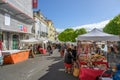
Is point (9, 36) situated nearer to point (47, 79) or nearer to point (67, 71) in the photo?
point (67, 71)

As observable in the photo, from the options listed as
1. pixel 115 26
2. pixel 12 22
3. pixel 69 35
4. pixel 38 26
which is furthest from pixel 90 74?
pixel 69 35

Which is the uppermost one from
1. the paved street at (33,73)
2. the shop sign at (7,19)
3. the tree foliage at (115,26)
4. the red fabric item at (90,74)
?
the tree foliage at (115,26)

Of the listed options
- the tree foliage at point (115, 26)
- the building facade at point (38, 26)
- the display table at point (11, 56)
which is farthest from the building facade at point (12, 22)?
the tree foliage at point (115, 26)

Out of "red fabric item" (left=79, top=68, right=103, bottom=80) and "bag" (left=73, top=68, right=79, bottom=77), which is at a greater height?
"red fabric item" (left=79, top=68, right=103, bottom=80)

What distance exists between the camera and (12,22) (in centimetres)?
3092

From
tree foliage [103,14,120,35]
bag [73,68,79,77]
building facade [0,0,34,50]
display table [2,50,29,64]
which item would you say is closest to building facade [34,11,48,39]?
building facade [0,0,34,50]

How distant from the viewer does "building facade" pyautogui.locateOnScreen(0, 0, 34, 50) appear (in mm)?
27009

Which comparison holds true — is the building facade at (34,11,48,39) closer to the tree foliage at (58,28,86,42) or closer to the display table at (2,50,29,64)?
the display table at (2,50,29,64)

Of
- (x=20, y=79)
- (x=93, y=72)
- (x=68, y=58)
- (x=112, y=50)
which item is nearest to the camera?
(x=93, y=72)

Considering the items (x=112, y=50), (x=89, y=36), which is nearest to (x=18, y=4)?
(x=112, y=50)

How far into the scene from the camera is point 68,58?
14.7 metres

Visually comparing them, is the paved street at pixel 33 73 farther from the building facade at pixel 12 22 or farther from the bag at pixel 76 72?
the building facade at pixel 12 22

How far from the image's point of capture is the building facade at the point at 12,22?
27009 millimetres

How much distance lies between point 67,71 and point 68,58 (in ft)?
3.20
